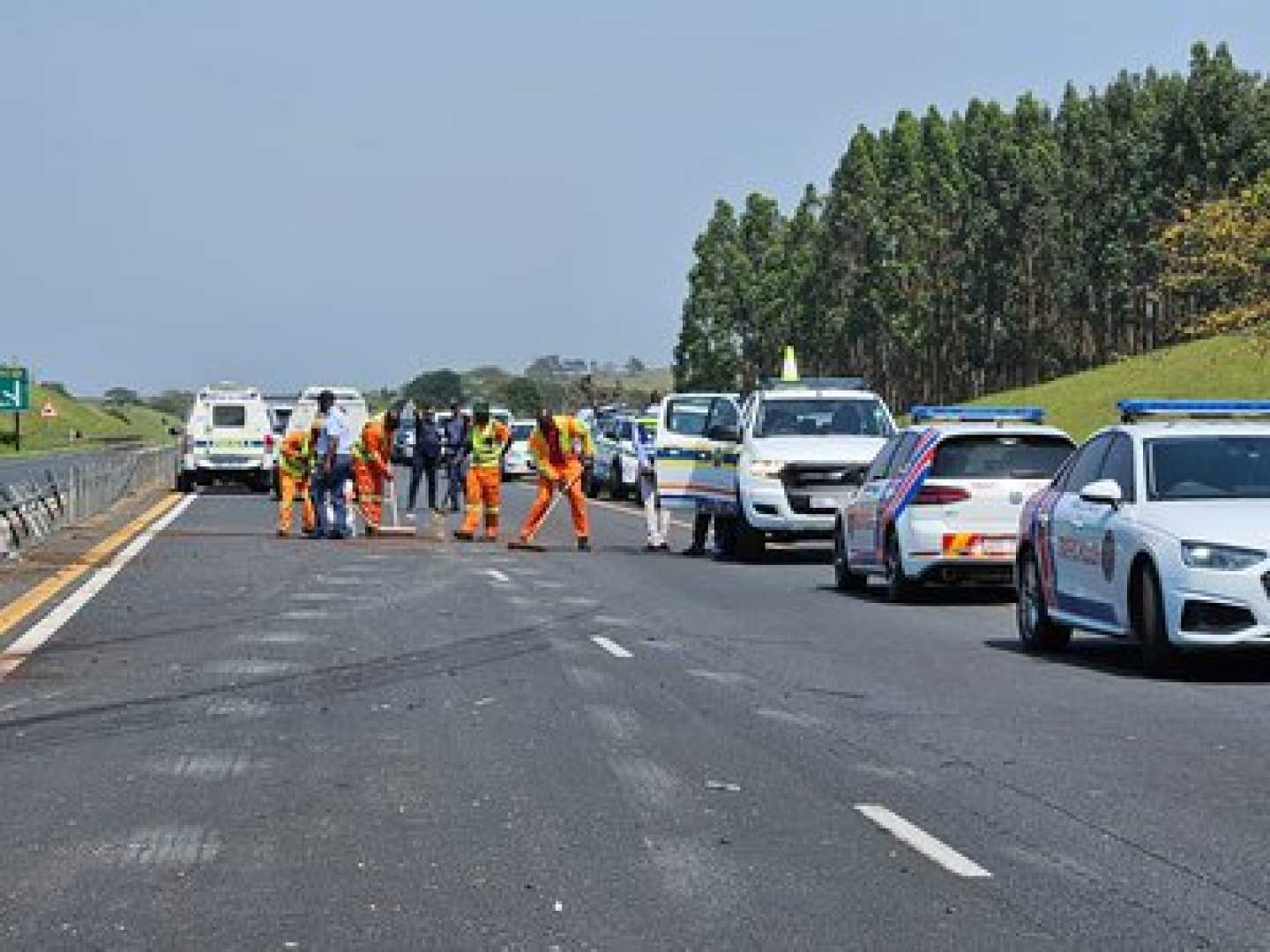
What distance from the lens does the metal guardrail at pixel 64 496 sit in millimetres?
28344

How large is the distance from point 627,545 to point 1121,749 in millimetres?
20974

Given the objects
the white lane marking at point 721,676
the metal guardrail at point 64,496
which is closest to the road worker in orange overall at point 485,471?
the metal guardrail at point 64,496

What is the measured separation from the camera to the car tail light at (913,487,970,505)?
22.0 metres

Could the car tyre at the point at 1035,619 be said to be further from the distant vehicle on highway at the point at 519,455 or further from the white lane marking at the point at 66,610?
the distant vehicle on highway at the point at 519,455

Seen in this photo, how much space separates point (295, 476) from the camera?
1364 inches

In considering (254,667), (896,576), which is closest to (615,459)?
(896,576)

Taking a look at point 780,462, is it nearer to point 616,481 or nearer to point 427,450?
point 427,450

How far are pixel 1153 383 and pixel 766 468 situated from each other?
68410 millimetres

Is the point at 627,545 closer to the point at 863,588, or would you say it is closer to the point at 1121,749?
the point at 863,588

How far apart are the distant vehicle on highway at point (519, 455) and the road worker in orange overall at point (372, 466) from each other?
25646 millimetres

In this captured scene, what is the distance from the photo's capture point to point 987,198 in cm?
10331

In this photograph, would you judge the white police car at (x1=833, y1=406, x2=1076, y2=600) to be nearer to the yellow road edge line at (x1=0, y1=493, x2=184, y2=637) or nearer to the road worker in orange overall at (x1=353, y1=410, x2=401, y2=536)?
the yellow road edge line at (x1=0, y1=493, x2=184, y2=637)

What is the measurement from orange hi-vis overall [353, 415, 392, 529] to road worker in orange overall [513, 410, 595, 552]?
3643 millimetres

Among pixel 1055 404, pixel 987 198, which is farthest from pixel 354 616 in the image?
pixel 987 198
